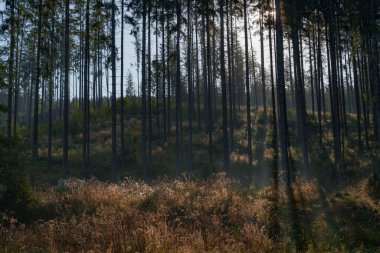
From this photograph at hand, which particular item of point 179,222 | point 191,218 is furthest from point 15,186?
point 191,218

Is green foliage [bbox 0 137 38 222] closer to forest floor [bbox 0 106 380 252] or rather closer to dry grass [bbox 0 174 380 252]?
forest floor [bbox 0 106 380 252]

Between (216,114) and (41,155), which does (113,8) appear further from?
(216,114)

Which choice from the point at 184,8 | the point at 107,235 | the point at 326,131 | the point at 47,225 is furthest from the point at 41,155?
the point at 326,131

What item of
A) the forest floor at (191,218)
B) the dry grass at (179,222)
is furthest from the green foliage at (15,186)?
the dry grass at (179,222)

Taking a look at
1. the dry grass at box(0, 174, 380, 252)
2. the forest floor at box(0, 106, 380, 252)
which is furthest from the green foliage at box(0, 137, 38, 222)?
the dry grass at box(0, 174, 380, 252)

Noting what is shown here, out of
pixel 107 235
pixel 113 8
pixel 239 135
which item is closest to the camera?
pixel 107 235

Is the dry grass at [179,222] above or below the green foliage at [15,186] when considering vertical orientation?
below

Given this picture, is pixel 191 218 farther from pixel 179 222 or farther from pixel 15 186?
pixel 15 186

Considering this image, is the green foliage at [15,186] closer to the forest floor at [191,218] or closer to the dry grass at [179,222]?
the forest floor at [191,218]

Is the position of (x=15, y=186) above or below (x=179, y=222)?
above

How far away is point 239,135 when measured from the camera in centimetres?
3575

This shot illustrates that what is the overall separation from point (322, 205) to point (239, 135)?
2278 cm

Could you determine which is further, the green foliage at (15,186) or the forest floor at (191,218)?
the green foliage at (15,186)

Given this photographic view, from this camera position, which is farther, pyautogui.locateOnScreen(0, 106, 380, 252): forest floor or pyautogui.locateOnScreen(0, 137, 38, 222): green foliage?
pyautogui.locateOnScreen(0, 137, 38, 222): green foliage
